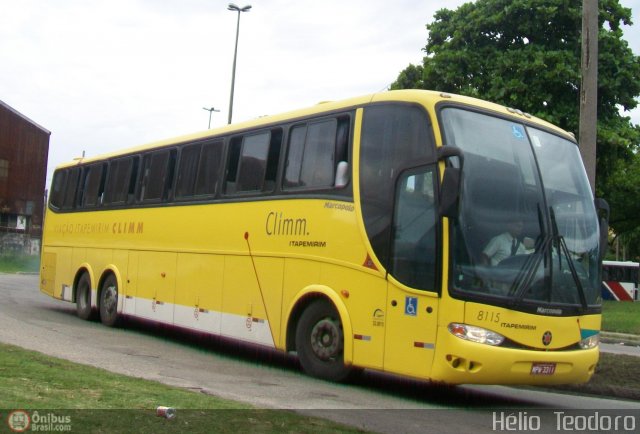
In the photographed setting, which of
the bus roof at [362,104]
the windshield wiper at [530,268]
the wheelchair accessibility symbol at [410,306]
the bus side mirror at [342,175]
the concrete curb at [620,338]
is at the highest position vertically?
the bus roof at [362,104]

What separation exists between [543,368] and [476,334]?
2.98 feet

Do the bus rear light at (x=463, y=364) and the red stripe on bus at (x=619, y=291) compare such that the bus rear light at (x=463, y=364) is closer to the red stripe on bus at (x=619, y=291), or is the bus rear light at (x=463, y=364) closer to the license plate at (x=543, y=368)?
the license plate at (x=543, y=368)

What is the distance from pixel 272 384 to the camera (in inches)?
379

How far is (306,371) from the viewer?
10.5 meters

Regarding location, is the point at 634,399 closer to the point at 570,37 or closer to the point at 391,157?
the point at 391,157

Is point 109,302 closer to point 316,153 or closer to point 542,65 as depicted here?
point 316,153

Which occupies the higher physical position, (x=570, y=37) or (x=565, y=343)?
(x=570, y=37)

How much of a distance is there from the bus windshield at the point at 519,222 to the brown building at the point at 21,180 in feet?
165

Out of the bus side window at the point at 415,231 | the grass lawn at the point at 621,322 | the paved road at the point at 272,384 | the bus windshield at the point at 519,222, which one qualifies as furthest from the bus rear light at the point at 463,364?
the grass lawn at the point at 621,322

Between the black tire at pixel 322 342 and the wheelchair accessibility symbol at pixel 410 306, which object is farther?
the black tire at pixel 322 342

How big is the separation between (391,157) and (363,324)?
203 cm

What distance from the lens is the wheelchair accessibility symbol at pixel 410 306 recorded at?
348 inches

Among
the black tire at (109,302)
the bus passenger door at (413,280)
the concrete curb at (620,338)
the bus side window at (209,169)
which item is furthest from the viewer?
the concrete curb at (620,338)

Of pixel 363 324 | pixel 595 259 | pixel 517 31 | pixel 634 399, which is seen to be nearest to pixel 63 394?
pixel 363 324
